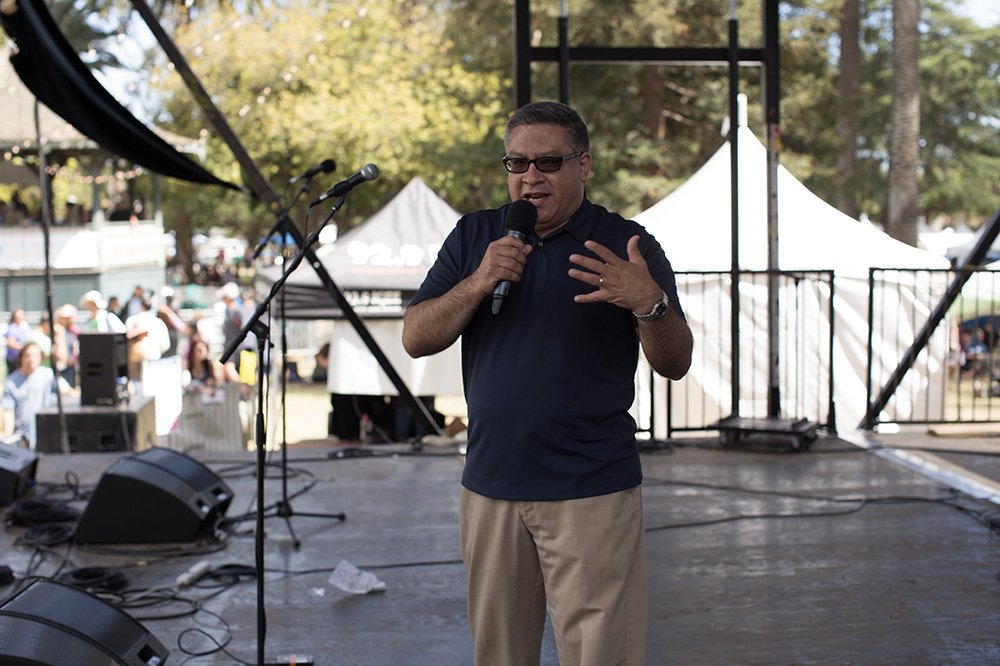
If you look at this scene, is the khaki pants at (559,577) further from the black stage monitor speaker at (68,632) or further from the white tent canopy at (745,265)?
the white tent canopy at (745,265)

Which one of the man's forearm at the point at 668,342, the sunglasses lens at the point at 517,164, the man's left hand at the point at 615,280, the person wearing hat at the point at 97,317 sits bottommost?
the person wearing hat at the point at 97,317

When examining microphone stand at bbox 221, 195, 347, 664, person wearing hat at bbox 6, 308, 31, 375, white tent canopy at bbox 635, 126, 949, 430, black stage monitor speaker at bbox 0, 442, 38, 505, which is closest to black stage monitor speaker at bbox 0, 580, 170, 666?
microphone stand at bbox 221, 195, 347, 664

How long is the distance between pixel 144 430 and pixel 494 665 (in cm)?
677

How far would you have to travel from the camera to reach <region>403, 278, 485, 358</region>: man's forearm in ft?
8.61

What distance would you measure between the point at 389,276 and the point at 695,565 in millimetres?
8448

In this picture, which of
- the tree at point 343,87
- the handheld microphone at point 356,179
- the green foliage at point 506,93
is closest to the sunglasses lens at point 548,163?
the handheld microphone at point 356,179

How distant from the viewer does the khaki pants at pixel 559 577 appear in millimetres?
2676

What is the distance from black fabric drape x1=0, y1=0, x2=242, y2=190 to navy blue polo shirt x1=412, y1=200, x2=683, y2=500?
162 inches

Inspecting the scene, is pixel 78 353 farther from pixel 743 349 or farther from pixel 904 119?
pixel 904 119

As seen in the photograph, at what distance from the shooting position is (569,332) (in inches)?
106

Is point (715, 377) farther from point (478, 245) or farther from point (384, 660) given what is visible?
point (478, 245)

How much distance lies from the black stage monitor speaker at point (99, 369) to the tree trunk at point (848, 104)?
1645cm

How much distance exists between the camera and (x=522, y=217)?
260cm

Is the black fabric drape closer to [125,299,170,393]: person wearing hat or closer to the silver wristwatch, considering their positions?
the silver wristwatch
